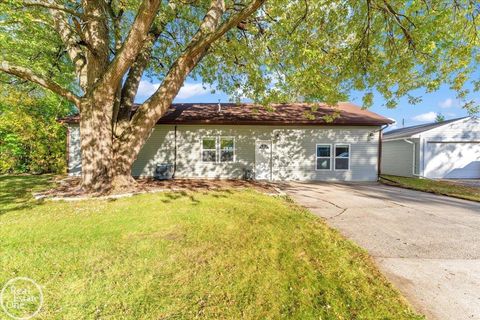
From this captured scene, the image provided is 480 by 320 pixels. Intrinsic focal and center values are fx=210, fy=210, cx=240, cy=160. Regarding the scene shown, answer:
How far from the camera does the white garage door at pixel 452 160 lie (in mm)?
13320

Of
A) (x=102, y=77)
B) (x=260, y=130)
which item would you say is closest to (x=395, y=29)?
(x=260, y=130)

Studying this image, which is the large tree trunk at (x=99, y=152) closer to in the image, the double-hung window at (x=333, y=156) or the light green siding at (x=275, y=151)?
the light green siding at (x=275, y=151)

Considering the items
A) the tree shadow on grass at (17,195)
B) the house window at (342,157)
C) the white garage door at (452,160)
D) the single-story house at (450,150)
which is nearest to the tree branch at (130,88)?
the tree shadow on grass at (17,195)

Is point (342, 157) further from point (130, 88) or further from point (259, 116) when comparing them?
point (130, 88)

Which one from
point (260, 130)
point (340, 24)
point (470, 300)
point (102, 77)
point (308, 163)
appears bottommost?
point (470, 300)

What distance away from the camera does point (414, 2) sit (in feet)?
18.0

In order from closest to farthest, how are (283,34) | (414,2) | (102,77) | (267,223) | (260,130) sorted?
(267,223), (414,2), (102,77), (283,34), (260,130)

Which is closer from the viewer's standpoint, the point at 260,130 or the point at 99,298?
the point at 99,298

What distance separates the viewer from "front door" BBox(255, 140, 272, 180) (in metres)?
11.6

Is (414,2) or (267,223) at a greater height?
(414,2)

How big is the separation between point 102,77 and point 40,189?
4.83m

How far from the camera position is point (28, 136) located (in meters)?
11.0

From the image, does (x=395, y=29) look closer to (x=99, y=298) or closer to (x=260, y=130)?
(x=260, y=130)

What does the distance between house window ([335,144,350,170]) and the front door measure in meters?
3.73
